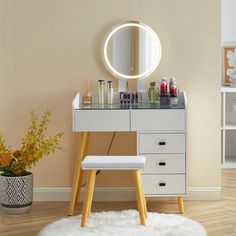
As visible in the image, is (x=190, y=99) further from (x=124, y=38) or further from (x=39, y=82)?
(x=39, y=82)

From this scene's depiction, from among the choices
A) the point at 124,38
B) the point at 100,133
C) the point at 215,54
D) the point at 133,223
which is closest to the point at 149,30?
the point at 124,38

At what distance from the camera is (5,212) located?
14.8ft

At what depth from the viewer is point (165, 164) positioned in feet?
14.4

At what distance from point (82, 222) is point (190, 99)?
135 cm

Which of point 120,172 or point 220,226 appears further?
point 120,172

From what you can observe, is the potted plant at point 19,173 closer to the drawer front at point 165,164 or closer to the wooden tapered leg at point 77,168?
the wooden tapered leg at point 77,168

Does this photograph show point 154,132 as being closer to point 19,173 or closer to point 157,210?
point 157,210

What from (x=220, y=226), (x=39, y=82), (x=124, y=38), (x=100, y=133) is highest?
(x=124, y=38)

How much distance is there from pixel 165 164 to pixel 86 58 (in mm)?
1020

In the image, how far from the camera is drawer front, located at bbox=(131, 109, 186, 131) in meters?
4.35

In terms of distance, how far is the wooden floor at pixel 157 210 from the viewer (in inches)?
160

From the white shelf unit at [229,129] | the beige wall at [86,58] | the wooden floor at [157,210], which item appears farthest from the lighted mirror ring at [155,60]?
the white shelf unit at [229,129]

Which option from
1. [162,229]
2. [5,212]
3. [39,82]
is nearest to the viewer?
[162,229]

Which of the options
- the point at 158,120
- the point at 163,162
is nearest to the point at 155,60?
the point at 158,120
